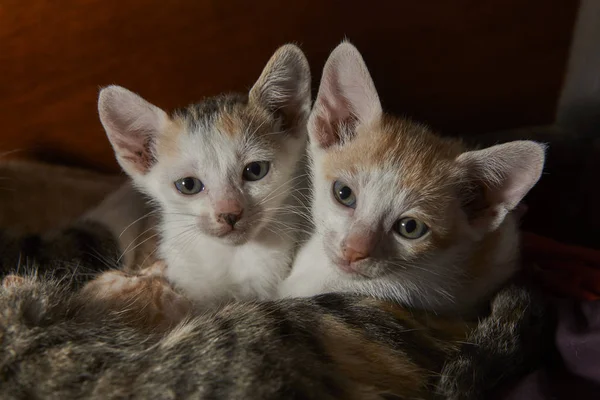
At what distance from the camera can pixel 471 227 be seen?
4.05 ft

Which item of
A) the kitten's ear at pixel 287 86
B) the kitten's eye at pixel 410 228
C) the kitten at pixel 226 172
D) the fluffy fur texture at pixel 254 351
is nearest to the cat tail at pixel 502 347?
the fluffy fur texture at pixel 254 351

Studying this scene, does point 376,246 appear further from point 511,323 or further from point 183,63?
point 183,63

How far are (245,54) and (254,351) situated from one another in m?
0.93

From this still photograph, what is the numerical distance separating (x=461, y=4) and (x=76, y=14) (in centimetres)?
104

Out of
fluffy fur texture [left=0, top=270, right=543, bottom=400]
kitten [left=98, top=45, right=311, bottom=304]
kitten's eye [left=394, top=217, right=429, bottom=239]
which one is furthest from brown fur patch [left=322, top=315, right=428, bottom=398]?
kitten [left=98, top=45, right=311, bottom=304]

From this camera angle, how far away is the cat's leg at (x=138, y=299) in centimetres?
114

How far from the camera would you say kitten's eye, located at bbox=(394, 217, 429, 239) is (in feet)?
3.84

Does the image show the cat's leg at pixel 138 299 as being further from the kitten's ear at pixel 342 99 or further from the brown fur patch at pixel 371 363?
the kitten's ear at pixel 342 99

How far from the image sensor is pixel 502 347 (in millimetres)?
1112

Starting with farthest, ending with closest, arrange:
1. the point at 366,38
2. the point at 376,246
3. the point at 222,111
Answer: the point at 366,38, the point at 222,111, the point at 376,246

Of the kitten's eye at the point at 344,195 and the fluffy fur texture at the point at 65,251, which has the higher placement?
the kitten's eye at the point at 344,195

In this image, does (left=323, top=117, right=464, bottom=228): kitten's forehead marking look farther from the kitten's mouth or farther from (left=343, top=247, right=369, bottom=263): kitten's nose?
the kitten's mouth

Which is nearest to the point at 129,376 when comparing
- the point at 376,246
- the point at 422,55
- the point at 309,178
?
the point at 376,246

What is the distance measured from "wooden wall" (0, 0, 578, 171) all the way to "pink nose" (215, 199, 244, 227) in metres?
0.52
